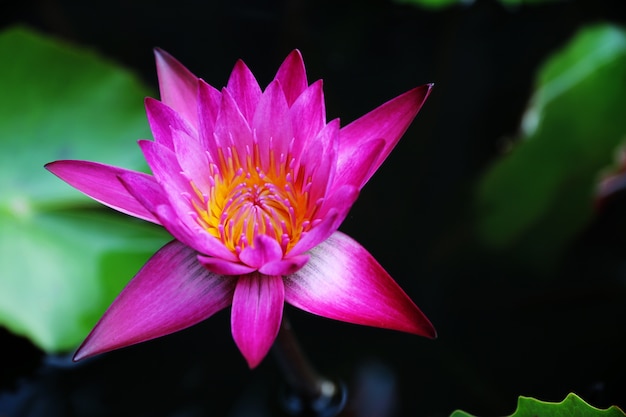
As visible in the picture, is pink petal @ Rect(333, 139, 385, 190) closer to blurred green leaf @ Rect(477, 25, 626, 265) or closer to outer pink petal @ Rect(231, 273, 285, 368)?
outer pink petal @ Rect(231, 273, 285, 368)

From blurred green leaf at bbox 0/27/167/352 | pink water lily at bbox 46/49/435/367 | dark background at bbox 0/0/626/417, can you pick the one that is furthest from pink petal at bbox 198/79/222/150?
dark background at bbox 0/0/626/417

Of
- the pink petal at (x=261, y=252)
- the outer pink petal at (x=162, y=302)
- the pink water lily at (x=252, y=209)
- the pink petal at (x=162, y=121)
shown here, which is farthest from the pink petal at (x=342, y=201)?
the pink petal at (x=162, y=121)

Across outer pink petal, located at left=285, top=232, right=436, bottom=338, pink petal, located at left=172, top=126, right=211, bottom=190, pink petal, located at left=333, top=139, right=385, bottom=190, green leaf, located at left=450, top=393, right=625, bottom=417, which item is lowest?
green leaf, located at left=450, top=393, right=625, bottom=417

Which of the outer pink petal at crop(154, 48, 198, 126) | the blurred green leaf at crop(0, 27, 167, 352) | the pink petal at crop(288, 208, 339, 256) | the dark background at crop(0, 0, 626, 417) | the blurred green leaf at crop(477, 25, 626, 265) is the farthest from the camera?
the blurred green leaf at crop(477, 25, 626, 265)

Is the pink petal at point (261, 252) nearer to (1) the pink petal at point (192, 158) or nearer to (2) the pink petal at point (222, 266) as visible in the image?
(2) the pink petal at point (222, 266)

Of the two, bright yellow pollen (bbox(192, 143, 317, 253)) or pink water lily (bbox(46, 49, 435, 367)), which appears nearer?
pink water lily (bbox(46, 49, 435, 367))

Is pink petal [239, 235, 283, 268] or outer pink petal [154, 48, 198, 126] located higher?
outer pink petal [154, 48, 198, 126]

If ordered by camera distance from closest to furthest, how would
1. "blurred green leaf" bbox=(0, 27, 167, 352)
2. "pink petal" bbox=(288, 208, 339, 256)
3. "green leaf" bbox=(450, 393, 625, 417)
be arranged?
"pink petal" bbox=(288, 208, 339, 256), "green leaf" bbox=(450, 393, 625, 417), "blurred green leaf" bbox=(0, 27, 167, 352)

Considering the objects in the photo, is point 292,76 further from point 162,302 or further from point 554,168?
point 554,168
